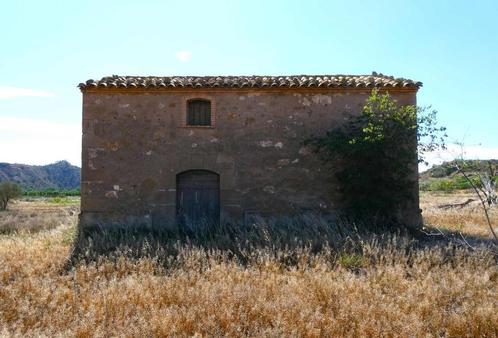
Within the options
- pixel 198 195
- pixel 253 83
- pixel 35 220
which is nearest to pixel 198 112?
pixel 253 83

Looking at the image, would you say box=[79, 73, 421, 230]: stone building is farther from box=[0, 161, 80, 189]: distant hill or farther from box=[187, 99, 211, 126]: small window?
box=[0, 161, 80, 189]: distant hill

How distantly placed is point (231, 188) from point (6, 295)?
Result: 617cm

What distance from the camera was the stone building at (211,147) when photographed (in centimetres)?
1074

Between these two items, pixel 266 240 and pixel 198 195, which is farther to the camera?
pixel 198 195

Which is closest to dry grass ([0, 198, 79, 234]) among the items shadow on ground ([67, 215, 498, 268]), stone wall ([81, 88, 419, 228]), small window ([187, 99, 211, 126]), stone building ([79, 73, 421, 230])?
stone wall ([81, 88, 419, 228])

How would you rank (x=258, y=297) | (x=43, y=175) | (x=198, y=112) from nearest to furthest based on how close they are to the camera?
(x=258, y=297) → (x=198, y=112) → (x=43, y=175)

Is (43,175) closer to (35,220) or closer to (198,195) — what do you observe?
(35,220)

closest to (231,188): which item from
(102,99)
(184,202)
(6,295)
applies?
(184,202)

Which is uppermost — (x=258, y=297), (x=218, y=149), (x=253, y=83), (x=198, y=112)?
(x=253, y=83)

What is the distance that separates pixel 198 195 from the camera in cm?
1088

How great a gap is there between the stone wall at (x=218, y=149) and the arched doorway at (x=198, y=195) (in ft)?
0.70

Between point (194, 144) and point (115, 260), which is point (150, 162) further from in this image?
point (115, 260)

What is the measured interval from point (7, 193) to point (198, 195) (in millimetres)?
28140

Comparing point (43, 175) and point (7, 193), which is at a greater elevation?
point (43, 175)
